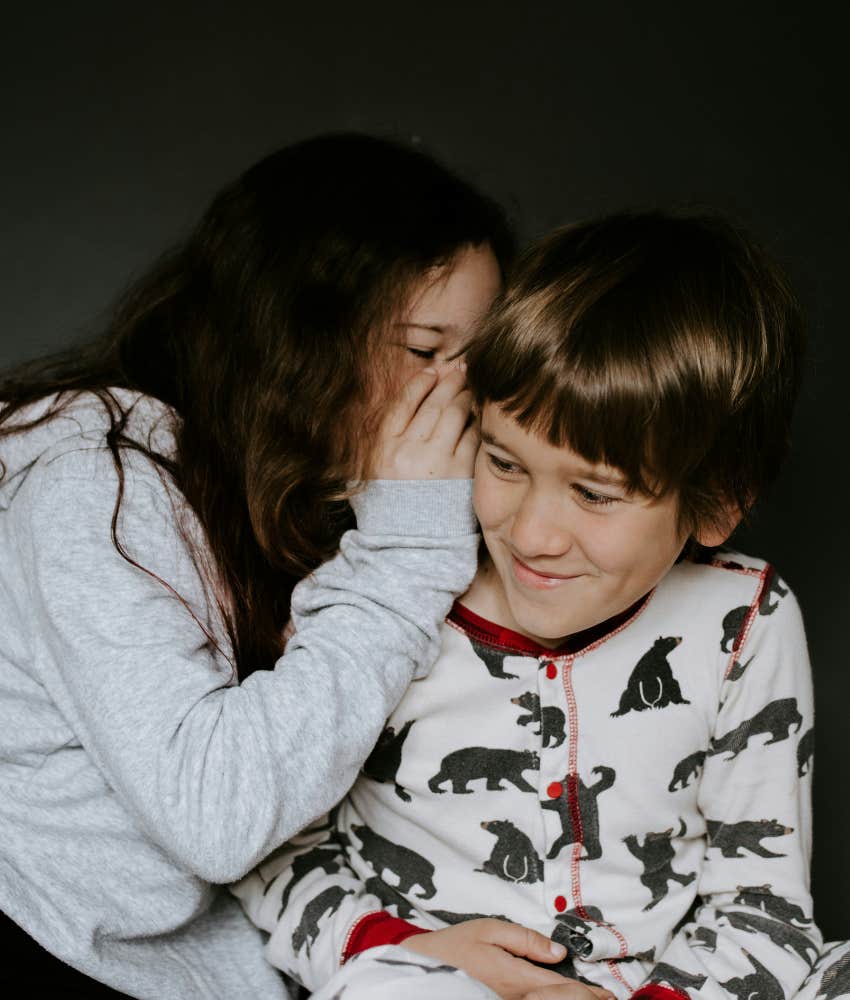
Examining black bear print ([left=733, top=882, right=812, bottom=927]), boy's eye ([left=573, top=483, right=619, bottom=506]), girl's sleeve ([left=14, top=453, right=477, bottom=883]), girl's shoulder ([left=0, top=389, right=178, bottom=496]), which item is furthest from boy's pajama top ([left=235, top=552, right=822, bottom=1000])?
girl's shoulder ([left=0, top=389, right=178, bottom=496])

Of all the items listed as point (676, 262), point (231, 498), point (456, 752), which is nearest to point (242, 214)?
point (231, 498)

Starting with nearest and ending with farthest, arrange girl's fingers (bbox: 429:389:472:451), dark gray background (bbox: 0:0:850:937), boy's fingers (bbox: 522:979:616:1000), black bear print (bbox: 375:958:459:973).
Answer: black bear print (bbox: 375:958:459:973) < boy's fingers (bbox: 522:979:616:1000) < girl's fingers (bbox: 429:389:472:451) < dark gray background (bbox: 0:0:850:937)

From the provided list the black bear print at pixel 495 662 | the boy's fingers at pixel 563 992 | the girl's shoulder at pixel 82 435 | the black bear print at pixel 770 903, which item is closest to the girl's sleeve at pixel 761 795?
the black bear print at pixel 770 903

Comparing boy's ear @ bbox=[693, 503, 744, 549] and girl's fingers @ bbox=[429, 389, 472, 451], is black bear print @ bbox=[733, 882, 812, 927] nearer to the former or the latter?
boy's ear @ bbox=[693, 503, 744, 549]

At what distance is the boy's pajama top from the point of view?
4.40 feet

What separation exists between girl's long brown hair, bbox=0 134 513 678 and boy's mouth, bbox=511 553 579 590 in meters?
0.22

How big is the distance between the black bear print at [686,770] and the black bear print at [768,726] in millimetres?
29

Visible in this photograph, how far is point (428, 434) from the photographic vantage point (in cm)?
134

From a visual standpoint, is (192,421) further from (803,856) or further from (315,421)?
(803,856)

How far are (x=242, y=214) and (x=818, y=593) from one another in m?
0.90

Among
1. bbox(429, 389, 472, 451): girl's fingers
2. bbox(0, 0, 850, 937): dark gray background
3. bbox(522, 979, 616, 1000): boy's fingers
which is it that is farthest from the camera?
bbox(0, 0, 850, 937): dark gray background

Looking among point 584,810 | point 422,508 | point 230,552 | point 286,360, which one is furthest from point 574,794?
point 286,360

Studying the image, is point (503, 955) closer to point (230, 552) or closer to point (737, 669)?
point (737, 669)

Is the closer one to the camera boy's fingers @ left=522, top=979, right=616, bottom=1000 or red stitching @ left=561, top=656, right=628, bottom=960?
boy's fingers @ left=522, top=979, right=616, bottom=1000
